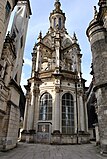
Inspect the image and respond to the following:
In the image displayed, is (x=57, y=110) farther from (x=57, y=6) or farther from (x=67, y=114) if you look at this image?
(x=57, y=6)

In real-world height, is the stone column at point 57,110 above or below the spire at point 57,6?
below

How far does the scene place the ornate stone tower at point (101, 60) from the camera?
352 inches

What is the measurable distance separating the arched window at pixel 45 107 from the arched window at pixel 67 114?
1733mm

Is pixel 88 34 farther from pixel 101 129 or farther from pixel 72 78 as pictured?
pixel 72 78

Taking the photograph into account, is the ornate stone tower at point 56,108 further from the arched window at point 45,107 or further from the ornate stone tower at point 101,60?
the ornate stone tower at point 101,60

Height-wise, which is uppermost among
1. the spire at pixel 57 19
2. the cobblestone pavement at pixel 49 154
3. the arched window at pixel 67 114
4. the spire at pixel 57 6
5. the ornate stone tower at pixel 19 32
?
the spire at pixel 57 6

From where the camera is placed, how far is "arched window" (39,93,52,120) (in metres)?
18.2

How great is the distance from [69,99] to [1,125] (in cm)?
1125

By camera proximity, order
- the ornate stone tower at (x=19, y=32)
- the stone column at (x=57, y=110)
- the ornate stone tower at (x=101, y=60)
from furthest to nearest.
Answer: the stone column at (x=57, y=110), the ornate stone tower at (x=19, y=32), the ornate stone tower at (x=101, y=60)

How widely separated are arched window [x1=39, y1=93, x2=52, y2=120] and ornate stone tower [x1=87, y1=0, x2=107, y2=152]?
30.6ft

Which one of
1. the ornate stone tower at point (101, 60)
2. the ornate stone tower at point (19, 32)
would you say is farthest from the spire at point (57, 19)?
the ornate stone tower at point (101, 60)

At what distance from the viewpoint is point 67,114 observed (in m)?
18.5

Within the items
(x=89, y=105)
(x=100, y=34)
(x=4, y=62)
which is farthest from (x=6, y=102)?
(x=89, y=105)

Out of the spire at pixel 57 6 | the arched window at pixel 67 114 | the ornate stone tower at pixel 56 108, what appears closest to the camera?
the ornate stone tower at pixel 56 108
